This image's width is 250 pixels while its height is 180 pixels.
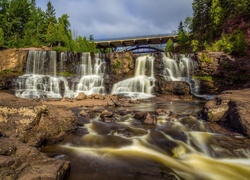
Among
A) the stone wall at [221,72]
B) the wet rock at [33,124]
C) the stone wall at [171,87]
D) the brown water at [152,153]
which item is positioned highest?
the stone wall at [221,72]

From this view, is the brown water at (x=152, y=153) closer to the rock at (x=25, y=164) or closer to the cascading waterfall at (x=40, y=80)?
the rock at (x=25, y=164)

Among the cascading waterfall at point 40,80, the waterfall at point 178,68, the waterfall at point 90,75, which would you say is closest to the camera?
the cascading waterfall at point 40,80

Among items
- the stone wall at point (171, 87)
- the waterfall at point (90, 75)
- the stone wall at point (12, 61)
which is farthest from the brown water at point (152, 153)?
the stone wall at point (12, 61)

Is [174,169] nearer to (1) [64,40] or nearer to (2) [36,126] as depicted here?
(2) [36,126]

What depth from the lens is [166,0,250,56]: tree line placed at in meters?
26.8

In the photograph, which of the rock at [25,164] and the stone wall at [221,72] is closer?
the rock at [25,164]

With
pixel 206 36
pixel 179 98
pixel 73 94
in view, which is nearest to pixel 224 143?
pixel 179 98

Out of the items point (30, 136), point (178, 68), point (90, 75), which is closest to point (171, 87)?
point (178, 68)

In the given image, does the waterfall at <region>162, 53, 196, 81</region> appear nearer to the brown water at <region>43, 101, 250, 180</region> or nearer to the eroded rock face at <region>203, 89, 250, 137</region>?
the eroded rock face at <region>203, 89, 250, 137</region>

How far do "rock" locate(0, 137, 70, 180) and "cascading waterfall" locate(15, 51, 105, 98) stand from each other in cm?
1795

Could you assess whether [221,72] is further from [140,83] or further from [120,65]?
[120,65]

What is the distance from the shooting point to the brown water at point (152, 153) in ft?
16.9

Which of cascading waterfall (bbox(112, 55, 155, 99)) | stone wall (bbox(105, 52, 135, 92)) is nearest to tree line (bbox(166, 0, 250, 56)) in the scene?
cascading waterfall (bbox(112, 55, 155, 99))

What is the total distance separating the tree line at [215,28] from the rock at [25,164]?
27212 mm
